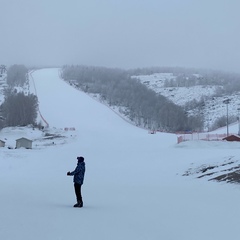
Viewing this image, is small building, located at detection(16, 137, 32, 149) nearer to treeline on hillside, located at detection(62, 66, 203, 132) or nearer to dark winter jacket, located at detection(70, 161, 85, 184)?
dark winter jacket, located at detection(70, 161, 85, 184)

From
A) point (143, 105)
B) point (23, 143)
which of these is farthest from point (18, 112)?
point (143, 105)

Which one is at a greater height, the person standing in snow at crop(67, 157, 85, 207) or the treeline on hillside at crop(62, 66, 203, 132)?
the person standing in snow at crop(67, 157, 85, 207)

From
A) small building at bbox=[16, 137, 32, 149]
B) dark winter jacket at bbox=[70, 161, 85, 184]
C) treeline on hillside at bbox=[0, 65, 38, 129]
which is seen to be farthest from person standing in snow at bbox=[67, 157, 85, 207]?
treeline on hillside at bbox=[0, 65, 38, 129]

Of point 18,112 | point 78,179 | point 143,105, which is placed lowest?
point 143,105

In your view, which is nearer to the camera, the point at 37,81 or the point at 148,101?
the point at 148,101

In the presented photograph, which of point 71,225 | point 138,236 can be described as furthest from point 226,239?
point 71,225

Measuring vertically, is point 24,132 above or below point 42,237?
below

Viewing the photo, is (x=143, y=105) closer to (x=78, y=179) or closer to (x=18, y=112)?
(x=18, y=112)

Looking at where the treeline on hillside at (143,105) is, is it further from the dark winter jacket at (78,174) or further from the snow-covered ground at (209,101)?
the dark winter jacket at (78,174)

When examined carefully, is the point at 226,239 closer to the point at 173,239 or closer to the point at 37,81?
the point at 173,239

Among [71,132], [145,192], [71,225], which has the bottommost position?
[71,132]

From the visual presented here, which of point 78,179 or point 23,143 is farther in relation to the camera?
point 23,143

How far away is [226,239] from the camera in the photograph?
8125 mm

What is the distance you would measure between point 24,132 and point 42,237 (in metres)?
65.8
